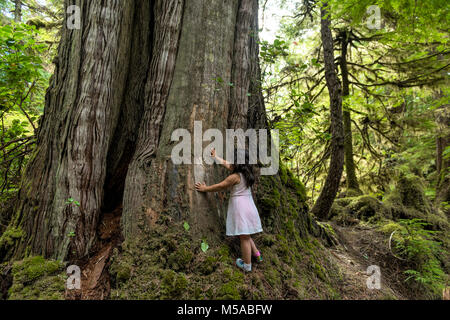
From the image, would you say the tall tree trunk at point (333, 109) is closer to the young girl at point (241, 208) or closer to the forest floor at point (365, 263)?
the forest floor at point (365, 263)

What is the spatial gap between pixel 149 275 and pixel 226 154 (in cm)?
169

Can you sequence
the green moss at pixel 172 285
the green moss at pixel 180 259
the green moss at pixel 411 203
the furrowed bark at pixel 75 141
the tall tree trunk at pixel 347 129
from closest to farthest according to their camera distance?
the green moss at pixel 172 285, the green moss at pixel 180 259, the furrowed bark at pixel 75 141, the green moss at pixel 411 203, the tall tree trunk at pixel 347 129

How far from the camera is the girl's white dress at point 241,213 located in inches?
118

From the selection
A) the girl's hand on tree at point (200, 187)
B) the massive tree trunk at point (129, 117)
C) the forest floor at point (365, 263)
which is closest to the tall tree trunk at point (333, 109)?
the forest floor at point (365, 263)

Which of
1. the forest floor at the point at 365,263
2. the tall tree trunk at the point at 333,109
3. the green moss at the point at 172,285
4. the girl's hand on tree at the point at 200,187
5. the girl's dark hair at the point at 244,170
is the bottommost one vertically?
the forest floor at the point at 365,263

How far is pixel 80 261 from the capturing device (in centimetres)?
291

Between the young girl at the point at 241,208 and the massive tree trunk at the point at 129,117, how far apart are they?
184mm

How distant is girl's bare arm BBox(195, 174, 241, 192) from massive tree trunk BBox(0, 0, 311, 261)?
0.11 metres

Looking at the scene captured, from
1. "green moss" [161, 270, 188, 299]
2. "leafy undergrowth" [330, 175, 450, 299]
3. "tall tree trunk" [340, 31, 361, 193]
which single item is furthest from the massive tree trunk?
"tall tree trunk" [340, 31, 361, 193]

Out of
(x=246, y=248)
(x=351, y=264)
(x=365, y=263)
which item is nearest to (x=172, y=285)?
(x=246, y=248)

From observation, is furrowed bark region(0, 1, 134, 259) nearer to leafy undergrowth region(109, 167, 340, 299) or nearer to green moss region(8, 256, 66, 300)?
green moss region(8, 256, 66, 300)

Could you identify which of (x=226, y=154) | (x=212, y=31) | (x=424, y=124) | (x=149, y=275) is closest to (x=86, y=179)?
(x=149, y=275)

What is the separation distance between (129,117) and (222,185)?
71.0 inches

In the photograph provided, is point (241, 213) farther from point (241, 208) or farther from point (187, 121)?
point (187, 121)
